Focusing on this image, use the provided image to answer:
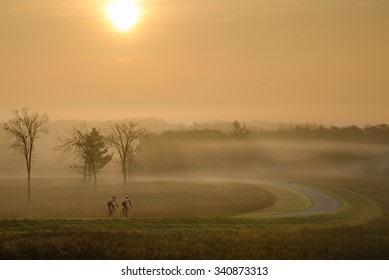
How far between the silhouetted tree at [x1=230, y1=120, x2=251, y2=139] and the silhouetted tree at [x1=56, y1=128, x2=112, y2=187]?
14.3m

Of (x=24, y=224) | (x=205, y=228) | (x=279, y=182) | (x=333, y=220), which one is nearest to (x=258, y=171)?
(x=279, y=182)

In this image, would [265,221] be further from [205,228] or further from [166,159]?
[166,159]

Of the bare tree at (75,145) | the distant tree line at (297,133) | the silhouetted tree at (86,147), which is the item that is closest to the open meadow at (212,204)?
the distant tree line at (297,133)

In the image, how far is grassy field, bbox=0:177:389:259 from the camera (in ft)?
86.1

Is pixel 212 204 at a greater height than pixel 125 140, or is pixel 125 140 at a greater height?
pixel 125 140

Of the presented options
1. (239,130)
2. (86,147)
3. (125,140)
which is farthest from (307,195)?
(86,147)

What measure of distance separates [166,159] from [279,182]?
17.2m

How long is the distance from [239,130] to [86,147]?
59.7 ft

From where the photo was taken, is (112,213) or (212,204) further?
Result: (212,204)

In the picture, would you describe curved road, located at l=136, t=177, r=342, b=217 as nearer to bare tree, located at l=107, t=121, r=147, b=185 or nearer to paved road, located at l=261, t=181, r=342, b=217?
paved road, located at l=261, t=181, r=342, b=217

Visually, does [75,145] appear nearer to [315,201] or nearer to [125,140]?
[125,140]

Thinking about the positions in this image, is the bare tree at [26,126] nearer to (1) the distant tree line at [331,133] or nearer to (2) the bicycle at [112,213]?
(2) the bicycle at [112,213]

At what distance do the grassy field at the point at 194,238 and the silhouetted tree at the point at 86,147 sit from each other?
15.5 m

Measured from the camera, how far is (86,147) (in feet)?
172
